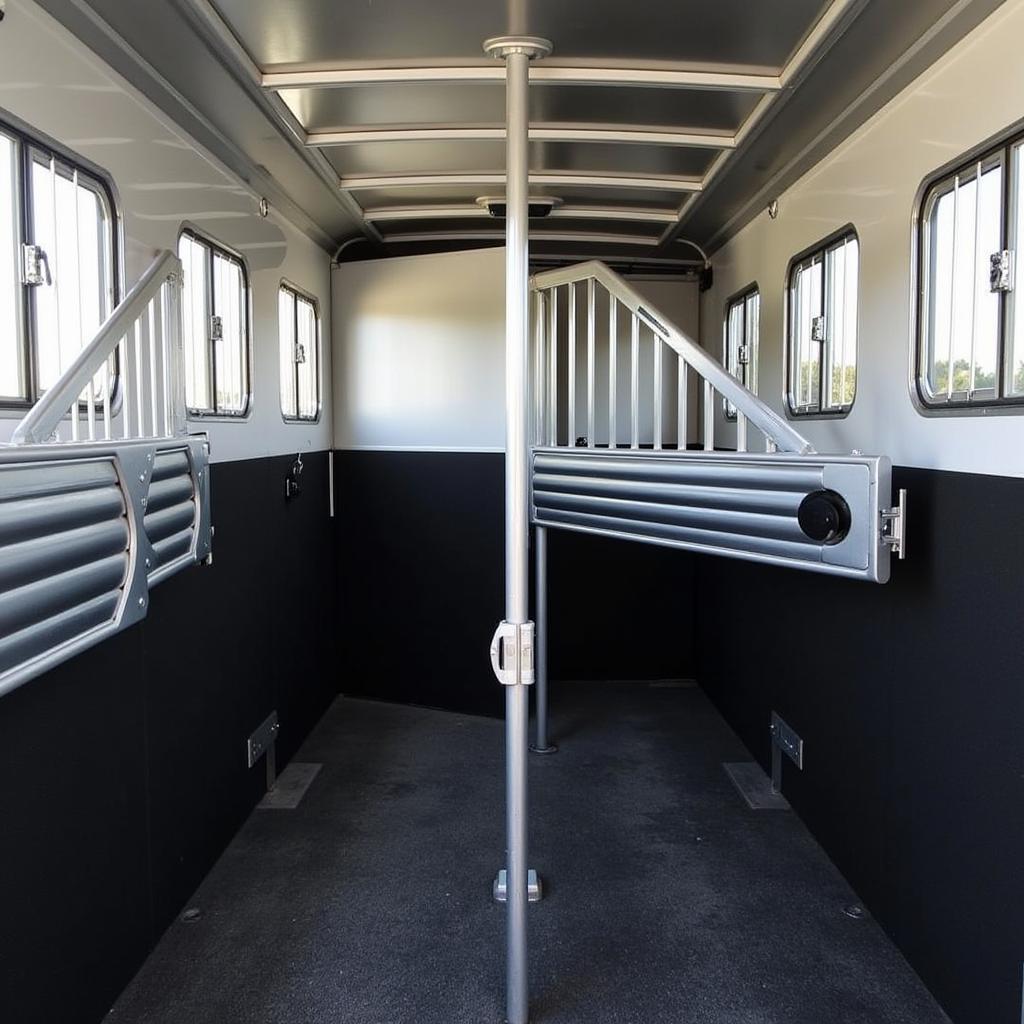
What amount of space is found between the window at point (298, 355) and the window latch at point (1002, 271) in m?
2.91

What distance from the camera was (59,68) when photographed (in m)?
2.16

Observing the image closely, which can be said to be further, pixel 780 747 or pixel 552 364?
pixel 780 747

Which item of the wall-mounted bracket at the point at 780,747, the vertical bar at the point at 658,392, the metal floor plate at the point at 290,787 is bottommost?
the metal floor plate at the point at 290,787

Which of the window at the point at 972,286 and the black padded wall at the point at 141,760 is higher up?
the window at the point at 972,286

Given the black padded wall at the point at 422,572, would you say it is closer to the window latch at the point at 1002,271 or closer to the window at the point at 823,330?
the window at the point at 823,330

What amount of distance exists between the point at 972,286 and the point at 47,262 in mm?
2258

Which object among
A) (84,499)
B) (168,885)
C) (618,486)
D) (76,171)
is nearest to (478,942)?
(168,885)

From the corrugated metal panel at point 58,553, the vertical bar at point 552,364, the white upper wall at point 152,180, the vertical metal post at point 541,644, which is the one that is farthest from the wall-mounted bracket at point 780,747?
the corrugated metal panel at point 58,553

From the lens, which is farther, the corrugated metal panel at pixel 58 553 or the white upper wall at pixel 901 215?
the white upper wall at pixel 901 215

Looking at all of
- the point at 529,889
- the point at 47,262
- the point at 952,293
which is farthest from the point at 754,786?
the point at 47,262

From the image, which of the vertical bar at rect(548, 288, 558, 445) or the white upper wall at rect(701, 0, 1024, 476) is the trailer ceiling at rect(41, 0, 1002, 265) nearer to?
the white upper wall at rect(701, 0, 1024, 476)

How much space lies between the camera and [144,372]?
8.40ft

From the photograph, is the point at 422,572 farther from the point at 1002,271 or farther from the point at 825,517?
the point at 1002,271

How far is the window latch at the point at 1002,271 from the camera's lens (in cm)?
214
